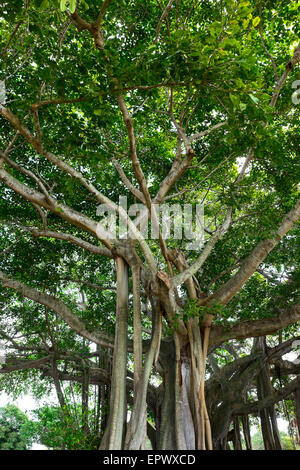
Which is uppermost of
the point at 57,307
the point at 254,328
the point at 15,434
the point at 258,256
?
the point at 258,256

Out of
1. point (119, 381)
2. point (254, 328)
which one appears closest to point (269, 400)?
point (254, 328)

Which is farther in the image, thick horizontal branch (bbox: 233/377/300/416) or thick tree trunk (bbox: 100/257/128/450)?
thick horizontal branch (bbox: 233/377/300/416)

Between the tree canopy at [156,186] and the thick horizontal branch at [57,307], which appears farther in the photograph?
the thick horizontal branch at [57,307]

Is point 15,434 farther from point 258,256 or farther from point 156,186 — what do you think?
point 258,256

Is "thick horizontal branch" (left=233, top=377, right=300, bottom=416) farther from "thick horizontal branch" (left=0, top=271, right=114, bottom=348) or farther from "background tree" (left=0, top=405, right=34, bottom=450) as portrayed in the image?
"background tree" (left=0, top=405, right=34, bottom=450)

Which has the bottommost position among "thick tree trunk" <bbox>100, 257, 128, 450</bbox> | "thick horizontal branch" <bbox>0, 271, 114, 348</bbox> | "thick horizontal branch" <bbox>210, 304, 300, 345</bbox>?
"thick tree trunk" <bbox>100, 257, 128, 450</bbox>

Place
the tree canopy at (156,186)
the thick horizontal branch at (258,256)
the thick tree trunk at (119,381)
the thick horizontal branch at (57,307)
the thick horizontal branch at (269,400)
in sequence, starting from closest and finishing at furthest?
the tree canopy at (156,186), the thick tree trunk at (119,381), the thick horizontal branch at (258,256), the thick horizontal branch at (57,307), the thick horizontal branch at (269,400)

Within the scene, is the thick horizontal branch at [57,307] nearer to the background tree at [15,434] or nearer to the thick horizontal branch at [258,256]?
the thick horizontal branch at [258,256]

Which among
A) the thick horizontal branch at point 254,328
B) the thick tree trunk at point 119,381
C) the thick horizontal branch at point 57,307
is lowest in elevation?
the thick tree trunk at point 119,381

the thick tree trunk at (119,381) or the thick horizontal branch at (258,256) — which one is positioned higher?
the thick horizontal branch at (258,256)

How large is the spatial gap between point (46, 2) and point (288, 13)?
12.2ft

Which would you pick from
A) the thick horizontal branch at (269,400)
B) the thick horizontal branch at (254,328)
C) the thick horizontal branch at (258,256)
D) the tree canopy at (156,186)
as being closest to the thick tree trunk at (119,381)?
the tree canopy at (156,186)

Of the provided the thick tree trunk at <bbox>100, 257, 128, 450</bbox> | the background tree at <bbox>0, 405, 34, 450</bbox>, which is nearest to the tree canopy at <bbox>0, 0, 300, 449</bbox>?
the thick tree trunk at <bbox>100, 257, 128, 450</bbox>

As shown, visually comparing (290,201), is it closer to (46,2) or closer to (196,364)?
(196,364)
